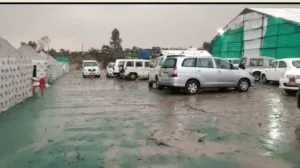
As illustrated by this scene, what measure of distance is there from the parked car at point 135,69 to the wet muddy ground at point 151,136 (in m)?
18.7

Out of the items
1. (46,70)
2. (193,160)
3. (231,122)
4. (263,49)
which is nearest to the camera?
(193,160)

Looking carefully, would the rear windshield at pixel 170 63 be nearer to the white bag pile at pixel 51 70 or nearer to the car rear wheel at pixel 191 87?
the car rear wheel at pixel 191 87

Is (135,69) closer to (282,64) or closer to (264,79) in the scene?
(264,79)

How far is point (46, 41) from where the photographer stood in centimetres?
→ 8269

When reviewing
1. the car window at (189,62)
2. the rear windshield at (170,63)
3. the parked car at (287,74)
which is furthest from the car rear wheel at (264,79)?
the rear windshield at (170,63)

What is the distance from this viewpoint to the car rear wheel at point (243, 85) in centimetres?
1952

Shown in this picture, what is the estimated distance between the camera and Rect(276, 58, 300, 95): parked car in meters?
16.7

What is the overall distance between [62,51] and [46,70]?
236 ft

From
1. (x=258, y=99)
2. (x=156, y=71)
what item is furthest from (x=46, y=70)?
(x=258, y=99)

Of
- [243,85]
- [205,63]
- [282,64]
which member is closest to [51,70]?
[205,63]

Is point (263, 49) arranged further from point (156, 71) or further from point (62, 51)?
point (62, 51)

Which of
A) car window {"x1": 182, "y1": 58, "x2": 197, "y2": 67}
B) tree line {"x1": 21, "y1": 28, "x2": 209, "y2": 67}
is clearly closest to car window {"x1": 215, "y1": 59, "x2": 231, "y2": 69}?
car window {"x1": 182, "y1": 58, "x2": 197, "y2": 67}

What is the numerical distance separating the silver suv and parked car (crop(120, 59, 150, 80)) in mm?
13855

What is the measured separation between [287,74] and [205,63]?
11.5 ft
